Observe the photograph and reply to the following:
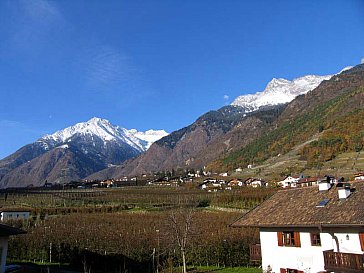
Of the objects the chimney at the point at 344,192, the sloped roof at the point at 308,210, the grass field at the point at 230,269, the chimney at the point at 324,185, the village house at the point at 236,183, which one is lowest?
the grass field at the point at 230,269

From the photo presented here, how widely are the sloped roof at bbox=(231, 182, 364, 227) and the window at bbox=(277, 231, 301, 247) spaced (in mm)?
873

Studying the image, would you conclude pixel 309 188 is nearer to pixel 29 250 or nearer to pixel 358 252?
pixel 358 252

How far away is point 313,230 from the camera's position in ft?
75.9

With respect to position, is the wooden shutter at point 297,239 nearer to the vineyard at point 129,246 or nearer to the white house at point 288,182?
the vineyard at point 129,246

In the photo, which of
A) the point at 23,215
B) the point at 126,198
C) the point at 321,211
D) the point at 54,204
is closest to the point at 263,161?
the point at 126,198

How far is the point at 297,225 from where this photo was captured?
76.7 feet

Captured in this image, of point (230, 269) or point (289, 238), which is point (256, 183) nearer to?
A: point (230, 269)

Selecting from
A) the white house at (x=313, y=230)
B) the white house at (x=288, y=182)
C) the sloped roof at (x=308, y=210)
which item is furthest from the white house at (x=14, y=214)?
the white house at (x=288, y=182)

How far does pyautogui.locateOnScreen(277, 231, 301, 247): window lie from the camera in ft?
78.9

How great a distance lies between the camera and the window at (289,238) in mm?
24062

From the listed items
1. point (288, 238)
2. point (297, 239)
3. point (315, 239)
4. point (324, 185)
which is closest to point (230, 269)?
point (288, 238)

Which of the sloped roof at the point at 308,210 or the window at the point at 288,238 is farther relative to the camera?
the window at the point at 288,238

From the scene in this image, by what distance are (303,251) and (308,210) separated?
276 centimetres

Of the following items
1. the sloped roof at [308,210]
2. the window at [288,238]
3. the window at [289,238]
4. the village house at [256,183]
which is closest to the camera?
the sloped roof at [308,210]
